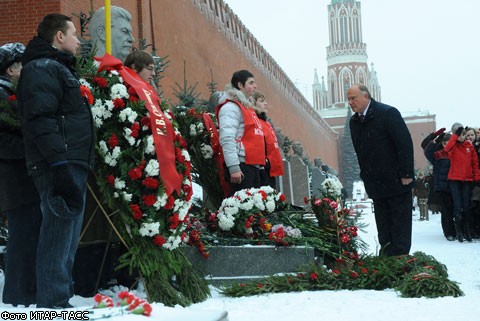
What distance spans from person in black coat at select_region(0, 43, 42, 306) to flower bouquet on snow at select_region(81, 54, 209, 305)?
19.0 inches

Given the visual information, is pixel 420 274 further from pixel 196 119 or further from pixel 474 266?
pixel 196 119

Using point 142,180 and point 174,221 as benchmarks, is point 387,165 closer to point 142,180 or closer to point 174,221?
point 174,221

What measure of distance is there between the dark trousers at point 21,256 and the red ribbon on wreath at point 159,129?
84 centimetres

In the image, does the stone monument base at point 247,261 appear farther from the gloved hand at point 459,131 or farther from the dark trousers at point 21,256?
the gloved hand at point 459,131

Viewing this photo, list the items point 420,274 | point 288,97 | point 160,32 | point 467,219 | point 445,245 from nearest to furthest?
point 420,274, point 445,245, point 467,219, point 160,32, point 288,97

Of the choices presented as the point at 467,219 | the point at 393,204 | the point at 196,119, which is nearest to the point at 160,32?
the point at 467,219

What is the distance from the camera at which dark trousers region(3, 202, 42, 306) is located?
450 cm

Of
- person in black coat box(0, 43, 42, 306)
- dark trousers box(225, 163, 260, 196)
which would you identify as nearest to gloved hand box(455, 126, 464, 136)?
dark trousers box(225, 163, 260, 196)

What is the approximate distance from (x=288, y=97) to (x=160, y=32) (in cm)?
2228

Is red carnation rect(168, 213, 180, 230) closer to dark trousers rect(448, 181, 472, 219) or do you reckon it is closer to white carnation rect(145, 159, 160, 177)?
white carnation rect(145, 159, 160, 177)

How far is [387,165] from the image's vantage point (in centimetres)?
654

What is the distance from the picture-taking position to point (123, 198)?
4961 millimetres

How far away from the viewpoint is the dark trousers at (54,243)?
406 cm

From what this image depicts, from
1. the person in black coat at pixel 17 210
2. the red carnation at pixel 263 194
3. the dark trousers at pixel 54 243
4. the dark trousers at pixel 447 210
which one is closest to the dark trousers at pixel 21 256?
the person in black coat at pixel 17 210
